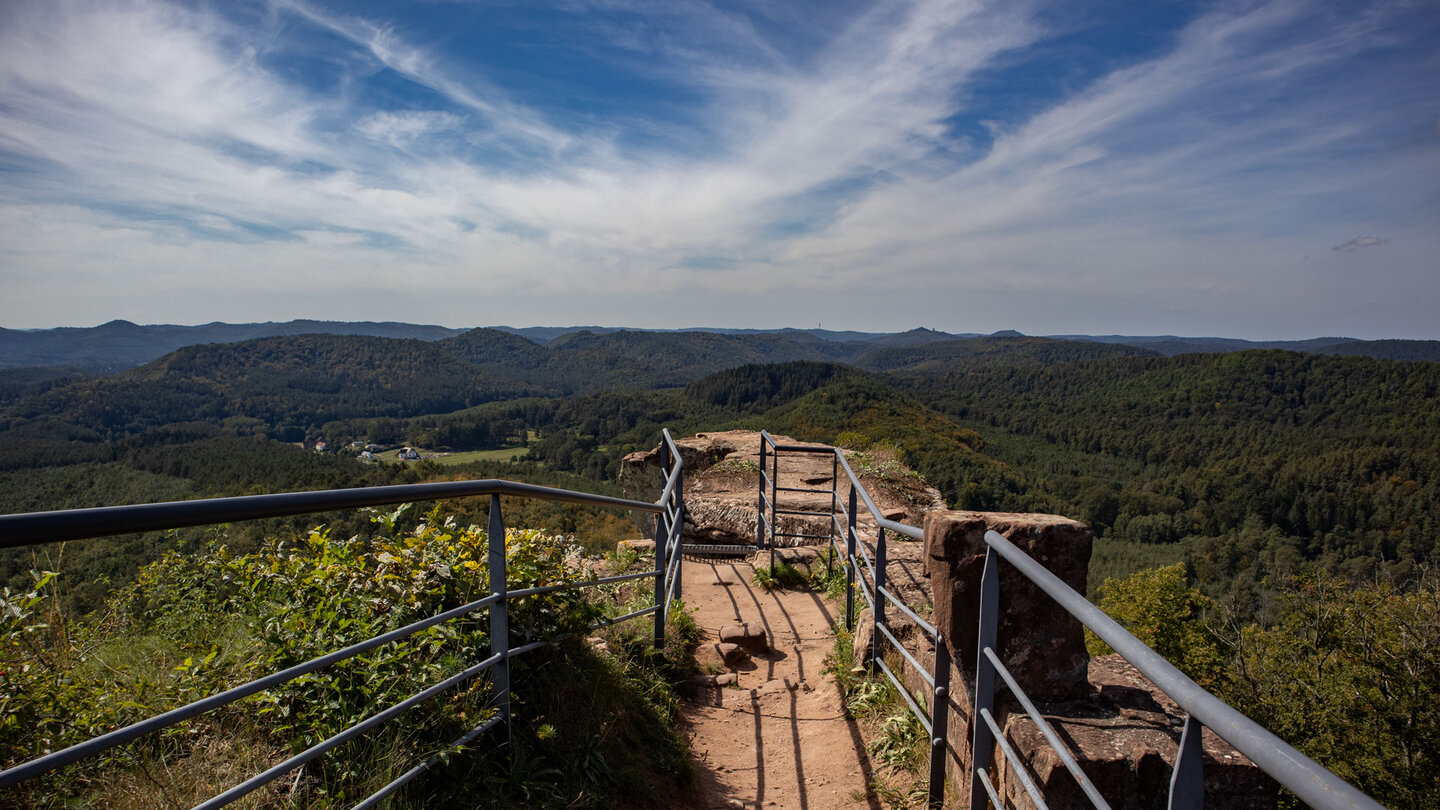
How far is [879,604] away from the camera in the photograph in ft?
12.4

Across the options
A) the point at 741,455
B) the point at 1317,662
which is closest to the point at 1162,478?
the point at 1317,662

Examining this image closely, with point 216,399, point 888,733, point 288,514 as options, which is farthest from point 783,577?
point 216,399

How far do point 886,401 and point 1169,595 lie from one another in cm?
5802

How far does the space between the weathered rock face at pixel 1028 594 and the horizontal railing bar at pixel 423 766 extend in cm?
175

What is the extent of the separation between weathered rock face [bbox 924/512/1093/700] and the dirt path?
1059 mm

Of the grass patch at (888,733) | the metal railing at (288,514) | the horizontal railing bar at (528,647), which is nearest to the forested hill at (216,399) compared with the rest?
the grass patch at (888,733)

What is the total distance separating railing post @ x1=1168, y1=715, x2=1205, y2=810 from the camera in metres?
1.00

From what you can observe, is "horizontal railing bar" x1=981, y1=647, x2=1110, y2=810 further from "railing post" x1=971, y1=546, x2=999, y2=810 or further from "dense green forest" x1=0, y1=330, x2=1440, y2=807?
"dense green forest" x1=0, y1=330, x2=1440, y2=807

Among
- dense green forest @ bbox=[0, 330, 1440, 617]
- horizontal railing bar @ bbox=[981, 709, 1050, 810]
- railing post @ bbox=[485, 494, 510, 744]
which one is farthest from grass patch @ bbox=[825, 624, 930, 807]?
dense green forest @ bbox=[0, 330, 1440, 617]

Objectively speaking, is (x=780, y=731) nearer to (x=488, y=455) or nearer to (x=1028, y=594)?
(x=1028, y=594)

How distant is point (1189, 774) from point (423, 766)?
6.46 feet

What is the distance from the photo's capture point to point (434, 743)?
2.10m

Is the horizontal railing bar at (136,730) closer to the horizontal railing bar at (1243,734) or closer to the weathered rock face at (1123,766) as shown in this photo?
the horizontal railing bar at (1243,734)

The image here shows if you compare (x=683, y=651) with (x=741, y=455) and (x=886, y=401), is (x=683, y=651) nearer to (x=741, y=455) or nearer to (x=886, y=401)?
(x=741, y=455)
